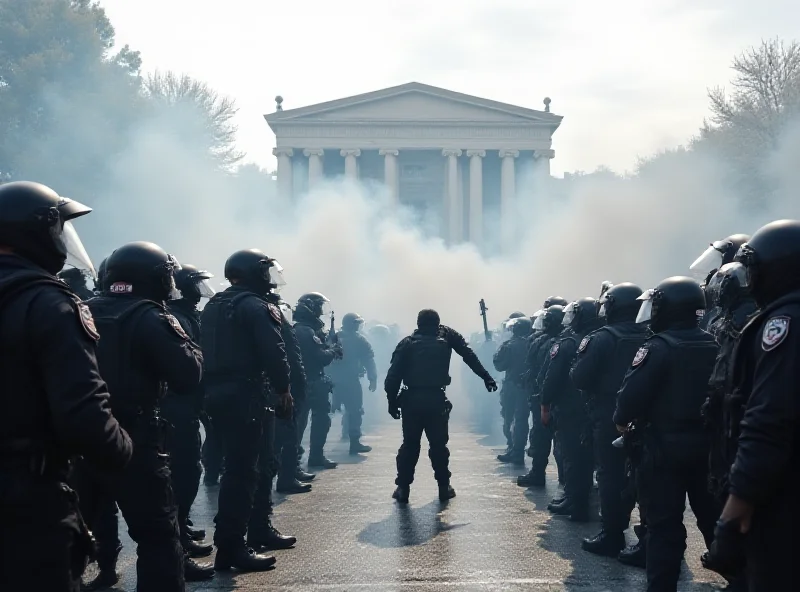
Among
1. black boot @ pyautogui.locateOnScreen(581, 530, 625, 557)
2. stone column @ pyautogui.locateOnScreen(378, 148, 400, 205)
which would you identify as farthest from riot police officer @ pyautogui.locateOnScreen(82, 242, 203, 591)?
stone column @ pyautogui.locateOnScreen(378, 148, 400, 205)

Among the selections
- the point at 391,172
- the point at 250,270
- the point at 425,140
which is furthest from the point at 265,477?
the point at 425,140

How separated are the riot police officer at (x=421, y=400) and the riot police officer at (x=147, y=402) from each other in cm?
436

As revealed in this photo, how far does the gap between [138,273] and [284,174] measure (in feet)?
159

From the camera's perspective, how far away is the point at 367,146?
53.2m

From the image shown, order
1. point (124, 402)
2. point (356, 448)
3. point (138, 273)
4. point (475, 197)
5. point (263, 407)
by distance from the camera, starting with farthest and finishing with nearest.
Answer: point (475, 197), point (356, 448), point (263, 407), point (138, 273), point (124, 402)

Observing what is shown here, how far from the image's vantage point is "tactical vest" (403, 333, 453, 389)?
352 inches

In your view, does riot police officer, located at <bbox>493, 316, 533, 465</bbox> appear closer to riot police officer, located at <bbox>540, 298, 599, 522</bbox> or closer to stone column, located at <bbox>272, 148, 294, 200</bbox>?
riot police officer, located at <bbox>540, 298, 599, 522</bbox>

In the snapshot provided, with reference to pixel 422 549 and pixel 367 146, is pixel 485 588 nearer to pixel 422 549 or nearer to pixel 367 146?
pixel 422 549

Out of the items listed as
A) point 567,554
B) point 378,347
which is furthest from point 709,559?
point 378,347

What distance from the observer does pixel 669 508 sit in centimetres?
505

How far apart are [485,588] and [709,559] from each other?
255cm

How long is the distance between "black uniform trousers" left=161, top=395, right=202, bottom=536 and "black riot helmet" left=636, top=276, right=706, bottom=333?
126 inches

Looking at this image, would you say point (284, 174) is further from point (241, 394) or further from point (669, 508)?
point (669, 508)

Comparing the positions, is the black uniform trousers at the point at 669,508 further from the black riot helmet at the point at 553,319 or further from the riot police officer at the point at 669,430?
the black riot helmet at the point at 553,319
